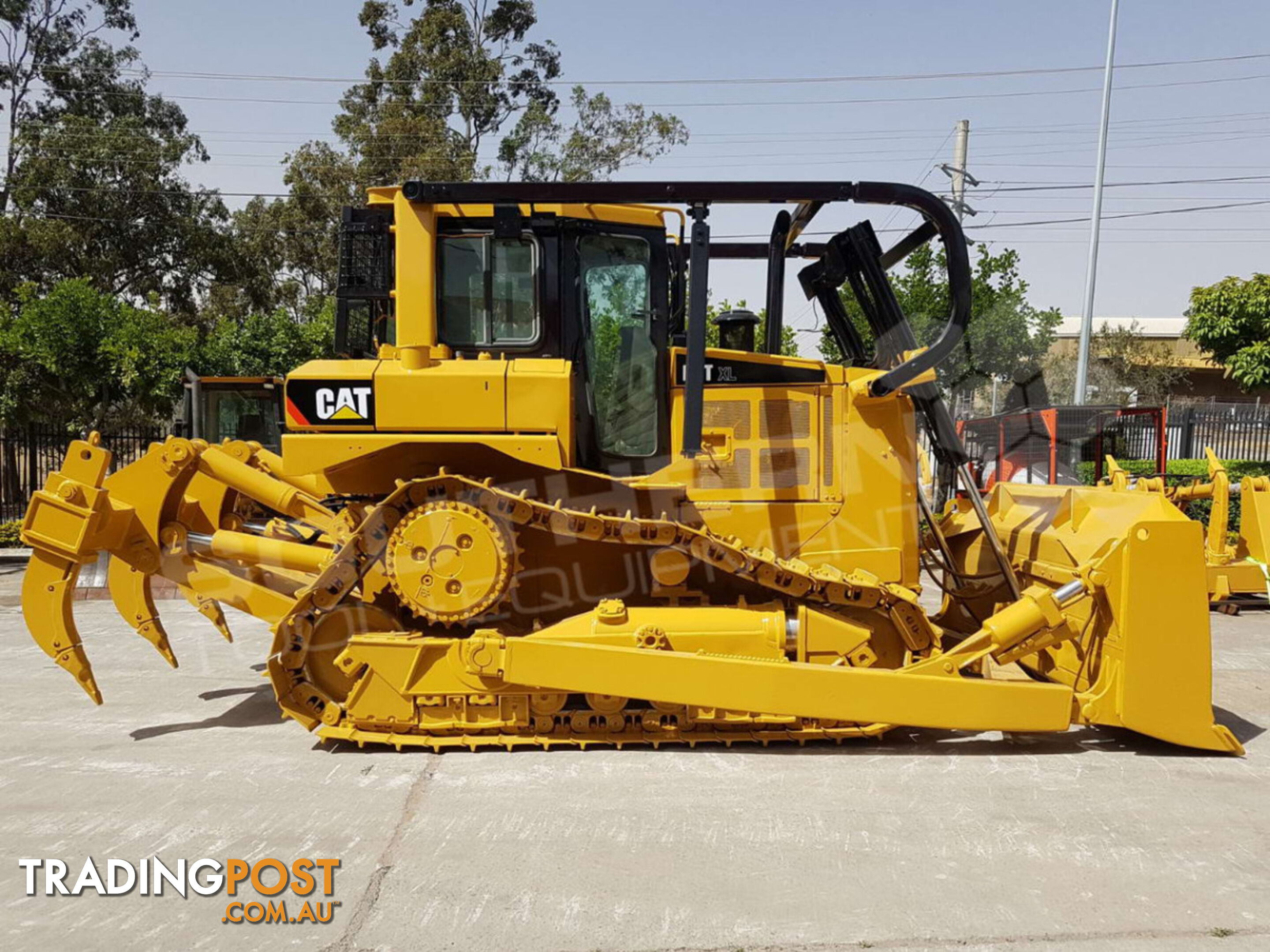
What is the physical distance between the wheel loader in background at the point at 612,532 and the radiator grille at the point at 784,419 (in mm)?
15

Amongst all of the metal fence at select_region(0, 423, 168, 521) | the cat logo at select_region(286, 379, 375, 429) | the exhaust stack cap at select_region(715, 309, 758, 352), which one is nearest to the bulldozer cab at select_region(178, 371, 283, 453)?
the metal fence at select_region(0, 423, 168, 521)

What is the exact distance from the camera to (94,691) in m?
5.11

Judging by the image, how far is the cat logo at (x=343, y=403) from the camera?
454cm

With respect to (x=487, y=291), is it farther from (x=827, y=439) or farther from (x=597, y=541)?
(x=827, y=439)

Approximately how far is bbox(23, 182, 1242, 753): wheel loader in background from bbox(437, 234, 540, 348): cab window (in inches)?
0.6

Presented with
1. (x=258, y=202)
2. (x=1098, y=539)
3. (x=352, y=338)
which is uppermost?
(x=258, y=202)

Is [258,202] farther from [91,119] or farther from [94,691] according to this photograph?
[94,691]

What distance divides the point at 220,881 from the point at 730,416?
10.7ft

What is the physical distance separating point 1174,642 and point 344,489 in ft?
14.0

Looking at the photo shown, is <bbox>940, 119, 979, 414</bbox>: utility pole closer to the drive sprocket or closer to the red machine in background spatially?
the red machine in background

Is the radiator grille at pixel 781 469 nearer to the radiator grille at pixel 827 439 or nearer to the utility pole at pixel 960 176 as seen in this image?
the radiator grille at pixel 827 439

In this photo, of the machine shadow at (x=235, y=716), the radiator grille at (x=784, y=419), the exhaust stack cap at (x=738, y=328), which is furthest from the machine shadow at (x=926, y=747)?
the exhaust stack cap at (x=738, y=328)

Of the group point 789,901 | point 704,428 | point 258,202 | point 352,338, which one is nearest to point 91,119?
point 258,202

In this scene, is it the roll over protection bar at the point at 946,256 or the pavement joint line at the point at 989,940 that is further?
the roll over protection bar at the point at 946,256
